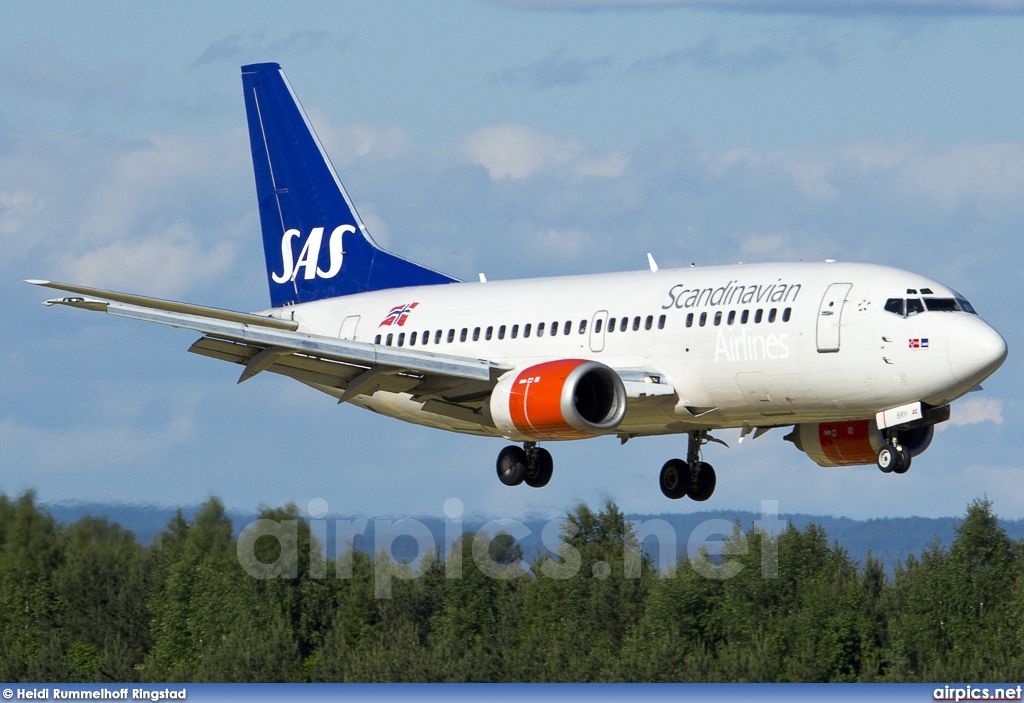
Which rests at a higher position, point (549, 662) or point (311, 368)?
point (311, 368)

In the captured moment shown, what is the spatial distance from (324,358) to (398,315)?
5610mm

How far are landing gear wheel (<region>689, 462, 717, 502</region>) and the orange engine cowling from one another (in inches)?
214

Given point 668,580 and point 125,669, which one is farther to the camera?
point 668,580

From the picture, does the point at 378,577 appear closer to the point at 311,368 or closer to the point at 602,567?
the point at 602,567

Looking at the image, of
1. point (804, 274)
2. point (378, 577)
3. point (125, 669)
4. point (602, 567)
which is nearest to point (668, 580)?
point (602, 567)

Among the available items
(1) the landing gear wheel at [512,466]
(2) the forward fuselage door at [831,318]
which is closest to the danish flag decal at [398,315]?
(1) the landing gear wheel at [512,466]

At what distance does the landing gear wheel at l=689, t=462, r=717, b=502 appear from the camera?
43.2 meters

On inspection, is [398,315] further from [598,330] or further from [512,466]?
[598,330]

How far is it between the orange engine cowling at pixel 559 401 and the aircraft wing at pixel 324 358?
4.62ft

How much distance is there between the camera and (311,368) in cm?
4097

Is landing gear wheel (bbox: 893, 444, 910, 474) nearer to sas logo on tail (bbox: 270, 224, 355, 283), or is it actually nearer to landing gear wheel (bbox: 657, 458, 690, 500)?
landing gear wheel (bbox: 657, 458, 690, 500)

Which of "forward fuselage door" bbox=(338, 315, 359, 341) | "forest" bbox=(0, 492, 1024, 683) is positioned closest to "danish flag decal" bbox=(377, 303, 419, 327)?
"forward fuselage door" bbox=(338, 315, 359, 341)

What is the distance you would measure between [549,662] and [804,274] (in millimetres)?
64318

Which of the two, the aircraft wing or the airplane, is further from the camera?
the aircraft wing
